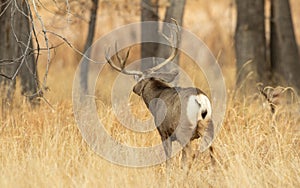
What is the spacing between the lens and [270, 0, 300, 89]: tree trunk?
46.0 ft

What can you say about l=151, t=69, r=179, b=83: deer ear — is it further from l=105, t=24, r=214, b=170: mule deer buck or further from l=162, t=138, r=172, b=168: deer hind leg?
l=162, t=138, r=172, b=168: deer hind leg

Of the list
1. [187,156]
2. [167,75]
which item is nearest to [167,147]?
[187,156]

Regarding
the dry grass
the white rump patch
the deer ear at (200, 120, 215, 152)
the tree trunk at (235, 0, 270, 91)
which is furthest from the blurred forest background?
the tree trunk at (235, 0, 270, 91)

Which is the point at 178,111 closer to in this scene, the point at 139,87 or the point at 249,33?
the point at 139,87

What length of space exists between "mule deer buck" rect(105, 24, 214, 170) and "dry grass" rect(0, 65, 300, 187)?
0.24 m

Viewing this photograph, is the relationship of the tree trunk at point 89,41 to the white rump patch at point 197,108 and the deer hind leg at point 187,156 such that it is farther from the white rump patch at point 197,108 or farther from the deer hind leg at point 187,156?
the white rump patch at point 197,108

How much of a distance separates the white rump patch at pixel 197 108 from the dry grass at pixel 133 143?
42cm

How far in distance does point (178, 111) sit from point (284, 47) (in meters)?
7.88

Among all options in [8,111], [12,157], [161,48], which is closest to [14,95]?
[8,111]

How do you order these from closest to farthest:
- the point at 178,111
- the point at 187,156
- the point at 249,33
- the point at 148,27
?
the point at 178,111 < the point at 187,156 < the point at 148,27 < the point at 249,33

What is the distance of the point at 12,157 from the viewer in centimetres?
678

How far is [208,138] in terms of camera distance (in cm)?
711

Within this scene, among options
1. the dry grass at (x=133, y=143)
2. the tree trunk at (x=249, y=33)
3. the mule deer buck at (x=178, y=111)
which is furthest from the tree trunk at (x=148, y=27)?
the mule deer buck at (x=178, y=111)

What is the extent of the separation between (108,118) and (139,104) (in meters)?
0.82
